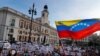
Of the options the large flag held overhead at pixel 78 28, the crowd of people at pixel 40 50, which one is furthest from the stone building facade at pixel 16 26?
the large flag held overhead at pixel 78 28

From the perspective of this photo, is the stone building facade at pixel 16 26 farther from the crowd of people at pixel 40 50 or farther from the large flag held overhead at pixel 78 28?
the large flag held overhead at pixel 78 28

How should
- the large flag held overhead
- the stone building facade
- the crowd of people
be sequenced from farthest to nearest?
1. the stone building facade
2. the crowd of people
3. the large flag held overhead

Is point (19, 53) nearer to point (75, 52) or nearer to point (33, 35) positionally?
point (75, 52)

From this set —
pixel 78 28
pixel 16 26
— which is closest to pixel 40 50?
pixel 78 28

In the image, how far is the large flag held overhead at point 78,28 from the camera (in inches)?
Result: 369

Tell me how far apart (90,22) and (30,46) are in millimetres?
8052

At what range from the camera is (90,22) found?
9594mm

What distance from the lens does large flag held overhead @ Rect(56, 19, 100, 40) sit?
30.8ft

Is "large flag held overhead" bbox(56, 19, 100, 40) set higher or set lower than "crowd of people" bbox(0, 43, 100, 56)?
higher

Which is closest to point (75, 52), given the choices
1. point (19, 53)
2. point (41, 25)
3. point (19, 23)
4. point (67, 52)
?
point (67, 52)

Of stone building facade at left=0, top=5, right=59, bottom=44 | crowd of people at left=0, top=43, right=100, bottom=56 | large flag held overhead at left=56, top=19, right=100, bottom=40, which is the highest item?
stone building facade at left=0, top=5, right=59, bottom=44

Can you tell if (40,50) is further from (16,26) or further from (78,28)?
(16,26)

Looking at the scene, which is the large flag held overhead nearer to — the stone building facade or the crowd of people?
the crowd of people

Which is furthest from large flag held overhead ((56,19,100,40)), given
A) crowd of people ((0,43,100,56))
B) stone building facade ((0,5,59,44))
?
stone building facade ((0,5,59,44))
